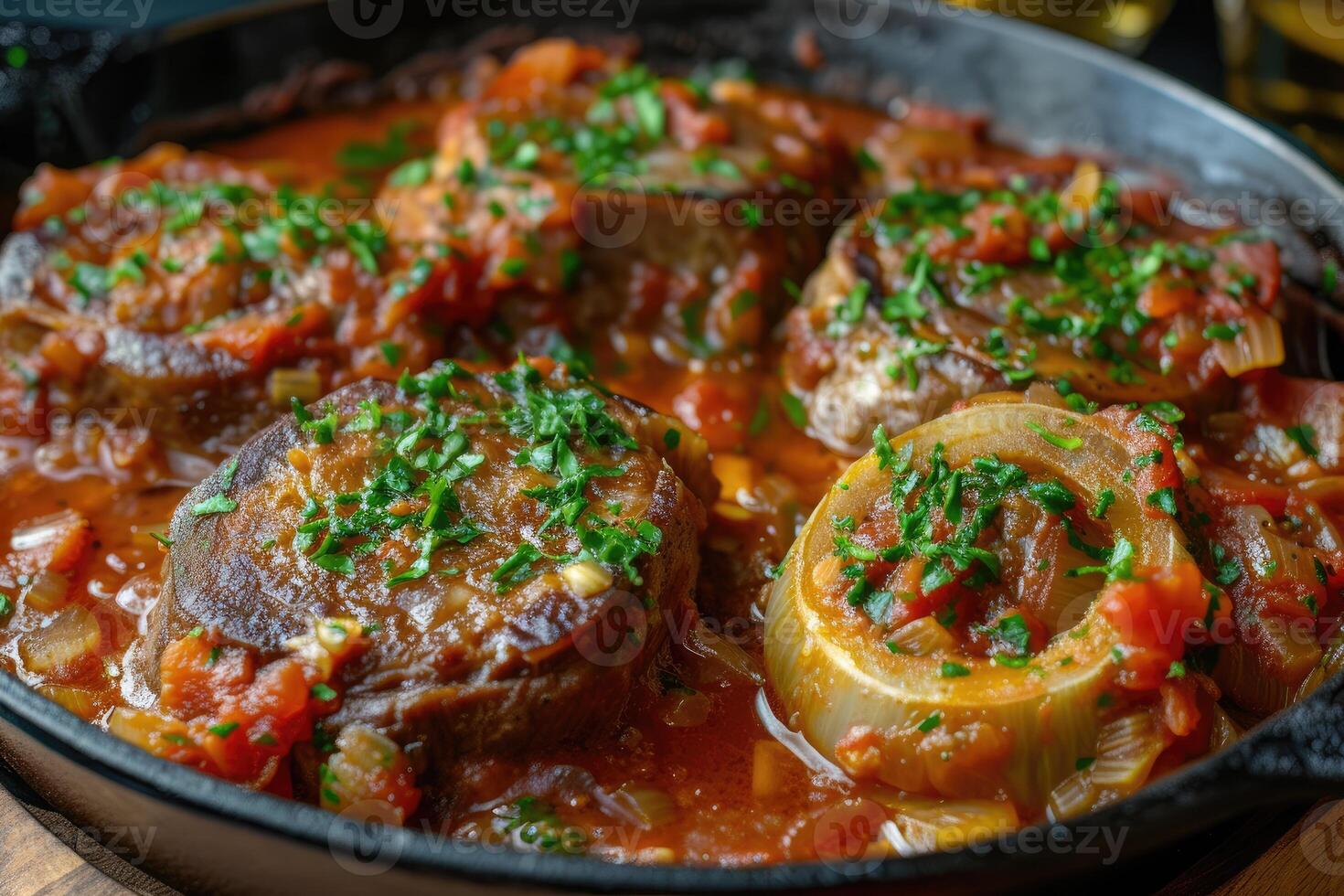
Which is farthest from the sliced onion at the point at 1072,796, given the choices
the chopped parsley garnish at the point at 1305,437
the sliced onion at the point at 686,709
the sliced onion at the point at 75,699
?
the sliced onion at the point at 75,699

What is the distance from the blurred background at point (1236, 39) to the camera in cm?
497

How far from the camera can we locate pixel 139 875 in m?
2.63

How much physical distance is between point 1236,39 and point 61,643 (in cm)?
541

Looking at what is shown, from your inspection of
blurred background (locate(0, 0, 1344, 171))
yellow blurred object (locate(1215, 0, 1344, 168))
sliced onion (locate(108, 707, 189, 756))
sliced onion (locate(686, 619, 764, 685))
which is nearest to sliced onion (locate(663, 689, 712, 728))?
sliced onion (locate(686, 619, 764, 685))

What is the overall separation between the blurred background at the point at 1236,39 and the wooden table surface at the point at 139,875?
3.08 m

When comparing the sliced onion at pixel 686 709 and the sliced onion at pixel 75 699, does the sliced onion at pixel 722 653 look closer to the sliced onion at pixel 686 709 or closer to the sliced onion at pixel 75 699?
the sliced onion at pixel 686 709

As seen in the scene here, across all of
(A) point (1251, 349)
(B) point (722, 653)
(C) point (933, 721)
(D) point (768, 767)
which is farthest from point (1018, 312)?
(D) point (768, 767)

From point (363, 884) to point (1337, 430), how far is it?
301cm

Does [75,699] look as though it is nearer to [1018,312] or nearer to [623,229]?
[623,229]

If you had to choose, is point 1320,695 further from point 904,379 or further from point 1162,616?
point 904,379

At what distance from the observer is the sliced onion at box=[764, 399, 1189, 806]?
256cm

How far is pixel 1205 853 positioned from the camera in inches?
101

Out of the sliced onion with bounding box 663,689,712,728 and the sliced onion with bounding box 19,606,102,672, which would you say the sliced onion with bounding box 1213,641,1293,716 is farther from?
the sliced onion with bounding box 19,606,102,672

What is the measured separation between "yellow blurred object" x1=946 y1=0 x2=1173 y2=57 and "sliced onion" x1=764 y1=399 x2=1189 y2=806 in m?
3.96
